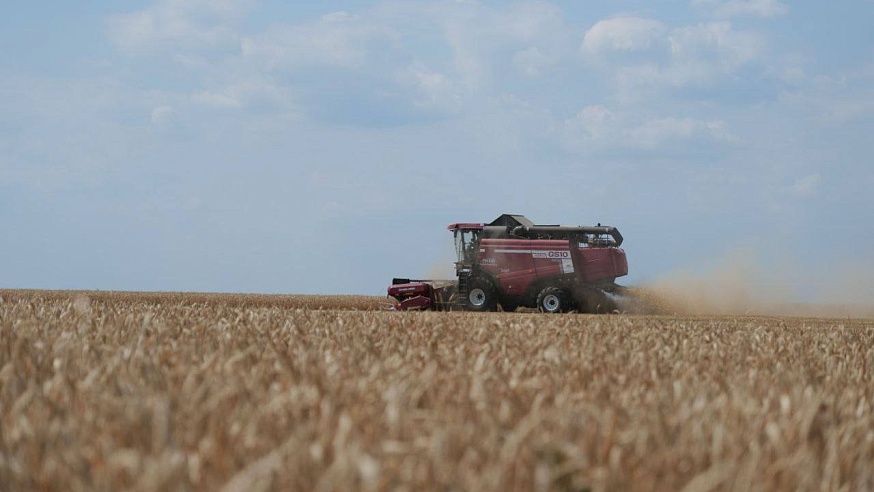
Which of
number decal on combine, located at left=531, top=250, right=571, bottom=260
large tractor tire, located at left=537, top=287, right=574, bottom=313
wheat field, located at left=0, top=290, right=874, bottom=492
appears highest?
number decal on combine, located at left=531, top=250, right=571, bottom=260

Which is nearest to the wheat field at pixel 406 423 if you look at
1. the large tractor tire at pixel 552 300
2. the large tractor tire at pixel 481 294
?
the large tractor tire at pixel 552 300

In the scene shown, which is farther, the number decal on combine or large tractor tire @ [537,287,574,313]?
the number decal on combine

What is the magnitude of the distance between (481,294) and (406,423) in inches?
966

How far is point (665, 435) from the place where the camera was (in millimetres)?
3652

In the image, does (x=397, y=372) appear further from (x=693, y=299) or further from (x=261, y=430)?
(x=693, y=299)

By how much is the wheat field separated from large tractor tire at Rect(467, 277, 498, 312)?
68.0ft

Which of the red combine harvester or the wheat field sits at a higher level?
the red combine harvester

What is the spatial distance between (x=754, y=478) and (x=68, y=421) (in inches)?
101

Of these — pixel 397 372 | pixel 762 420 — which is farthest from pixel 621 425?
pixel 397 372

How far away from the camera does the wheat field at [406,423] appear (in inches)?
112

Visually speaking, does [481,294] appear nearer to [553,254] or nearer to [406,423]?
[553,254]

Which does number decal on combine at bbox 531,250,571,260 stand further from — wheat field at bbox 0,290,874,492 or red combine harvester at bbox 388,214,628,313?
wheat field at bbox 0,290,874,492

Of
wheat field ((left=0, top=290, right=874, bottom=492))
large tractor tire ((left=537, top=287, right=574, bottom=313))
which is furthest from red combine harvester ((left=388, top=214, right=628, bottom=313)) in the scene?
wheat field ((left=0, top=290, right=874, bottom=492))

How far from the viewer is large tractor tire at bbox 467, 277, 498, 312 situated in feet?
91.5
